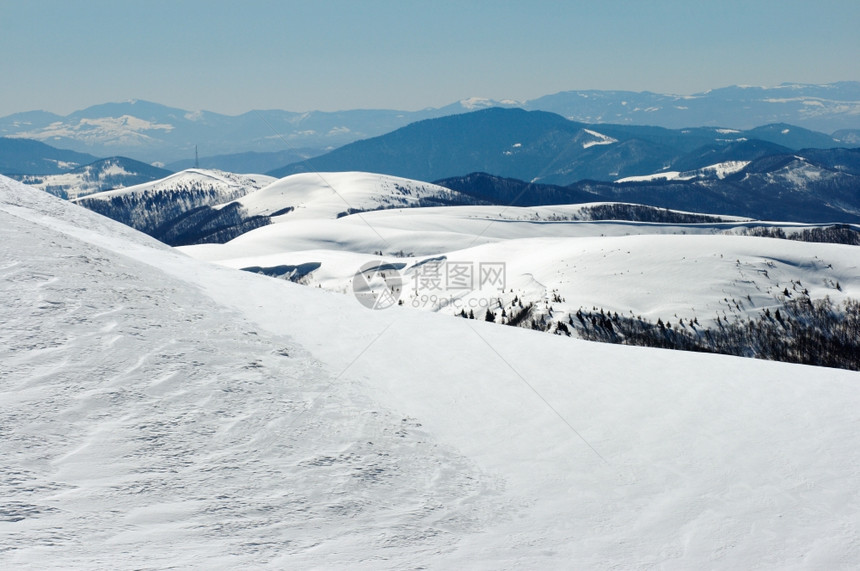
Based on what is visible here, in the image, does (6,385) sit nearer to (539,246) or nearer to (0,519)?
(0,519)

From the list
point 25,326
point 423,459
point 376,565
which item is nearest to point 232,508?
point 376,565

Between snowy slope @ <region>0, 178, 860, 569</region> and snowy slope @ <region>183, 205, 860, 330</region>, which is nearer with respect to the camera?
snowy slope @ <region>0, 178, 860, 569</region>

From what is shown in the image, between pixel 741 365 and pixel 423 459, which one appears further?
pixel 741 365

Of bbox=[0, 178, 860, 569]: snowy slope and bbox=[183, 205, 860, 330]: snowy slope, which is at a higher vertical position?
bbox=[0, 178, 860, 569]: snowy slope

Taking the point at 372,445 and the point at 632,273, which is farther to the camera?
the point at 632,273

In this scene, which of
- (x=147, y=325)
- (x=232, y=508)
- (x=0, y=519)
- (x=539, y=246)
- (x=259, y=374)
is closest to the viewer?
(x=0, y=519)

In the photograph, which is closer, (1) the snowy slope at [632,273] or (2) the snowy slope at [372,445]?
(2) the snowy slope at [372,445]

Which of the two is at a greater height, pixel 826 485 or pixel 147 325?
pixel 147 325

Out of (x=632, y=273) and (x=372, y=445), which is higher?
(x=372, y=445)
